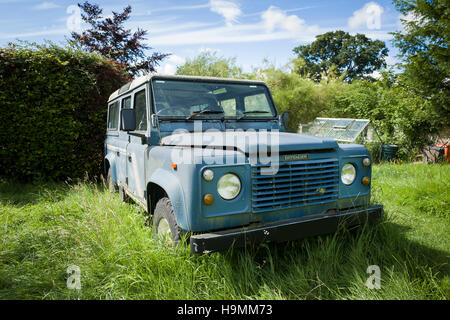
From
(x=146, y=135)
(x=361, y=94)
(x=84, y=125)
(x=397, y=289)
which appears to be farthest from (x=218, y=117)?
(x=361, y=94)

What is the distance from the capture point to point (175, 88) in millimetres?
3410

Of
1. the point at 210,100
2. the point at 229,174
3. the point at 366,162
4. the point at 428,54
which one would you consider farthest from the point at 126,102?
the point at 428,54

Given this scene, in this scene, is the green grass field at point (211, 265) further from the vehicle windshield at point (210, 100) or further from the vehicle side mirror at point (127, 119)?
the vehicle windshield at point (210, 100)

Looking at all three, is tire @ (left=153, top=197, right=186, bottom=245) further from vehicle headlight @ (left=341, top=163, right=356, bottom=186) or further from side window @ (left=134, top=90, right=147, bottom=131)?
vehicle headlight @ (left=341, top=163, right=356, bottom=186)

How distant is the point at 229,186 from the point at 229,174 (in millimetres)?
95

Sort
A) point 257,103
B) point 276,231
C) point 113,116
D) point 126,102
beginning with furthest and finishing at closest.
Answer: point 113,116 → point 126,102 → point 257,103 → point 276,231

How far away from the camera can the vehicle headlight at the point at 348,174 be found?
285cm

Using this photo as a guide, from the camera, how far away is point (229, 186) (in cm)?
237

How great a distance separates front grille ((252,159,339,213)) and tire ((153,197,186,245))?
68 cm

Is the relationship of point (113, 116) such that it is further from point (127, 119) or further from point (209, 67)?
point (209, 67)

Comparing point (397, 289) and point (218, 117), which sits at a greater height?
point (218, 117)

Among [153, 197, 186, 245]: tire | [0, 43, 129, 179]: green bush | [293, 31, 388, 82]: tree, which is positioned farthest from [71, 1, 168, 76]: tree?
[293, 31, 388, 82]: tree

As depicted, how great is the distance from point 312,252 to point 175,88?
225cm

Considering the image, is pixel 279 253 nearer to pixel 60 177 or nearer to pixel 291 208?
pixel 291 208
